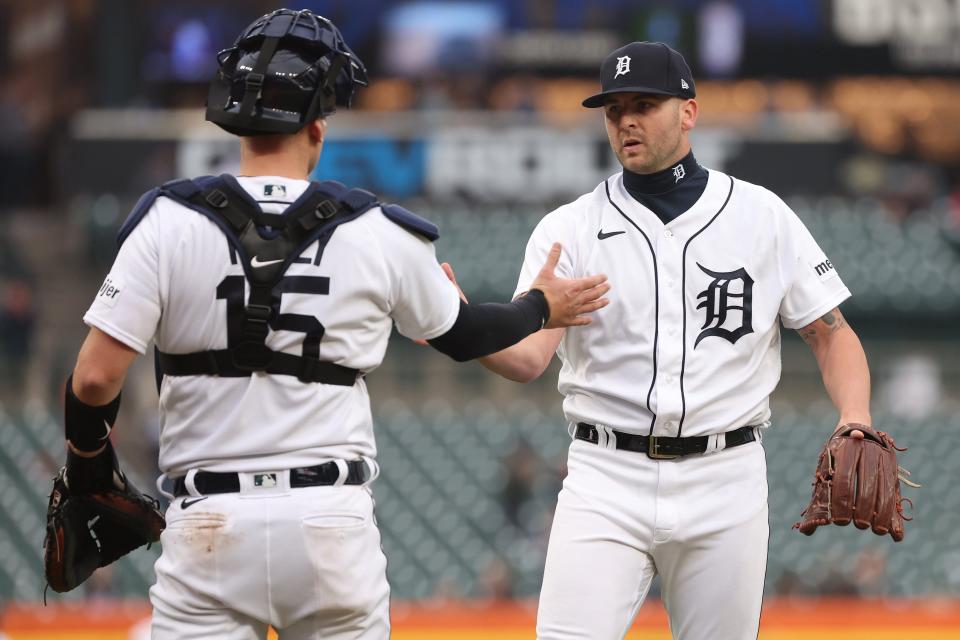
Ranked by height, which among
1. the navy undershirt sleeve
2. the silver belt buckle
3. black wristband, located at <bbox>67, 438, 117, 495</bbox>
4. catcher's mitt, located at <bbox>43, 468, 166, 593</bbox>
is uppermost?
the navy undershirt sleeve

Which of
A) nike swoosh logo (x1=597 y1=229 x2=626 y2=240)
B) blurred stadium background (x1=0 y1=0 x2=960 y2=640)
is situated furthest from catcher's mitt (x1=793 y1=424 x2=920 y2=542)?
blurred stadium background (x1=0 y1=0 x2=960 y2=640)

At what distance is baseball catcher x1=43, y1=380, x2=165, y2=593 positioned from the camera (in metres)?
3.13

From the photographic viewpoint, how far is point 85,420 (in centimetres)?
301

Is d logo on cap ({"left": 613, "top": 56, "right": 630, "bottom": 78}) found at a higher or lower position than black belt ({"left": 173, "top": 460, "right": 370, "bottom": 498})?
higher

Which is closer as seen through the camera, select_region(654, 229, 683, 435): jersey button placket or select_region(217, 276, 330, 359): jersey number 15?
select_region(217, 276, 330, 359): jersey number 15

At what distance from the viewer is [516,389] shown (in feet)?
42.8

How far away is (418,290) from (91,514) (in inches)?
35.4

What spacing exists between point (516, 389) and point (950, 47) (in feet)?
20.2

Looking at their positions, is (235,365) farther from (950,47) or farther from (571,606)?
(950,47)

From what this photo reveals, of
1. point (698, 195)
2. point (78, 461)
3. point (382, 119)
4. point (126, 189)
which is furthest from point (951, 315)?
point (78, 461)

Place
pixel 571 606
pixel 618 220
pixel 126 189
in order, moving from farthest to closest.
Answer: pixel 126 189
pixel 618 220
pixel 571 606

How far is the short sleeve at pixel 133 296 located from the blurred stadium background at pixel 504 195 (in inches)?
289

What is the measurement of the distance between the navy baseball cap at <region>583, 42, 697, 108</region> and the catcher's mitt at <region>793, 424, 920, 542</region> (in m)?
0.97

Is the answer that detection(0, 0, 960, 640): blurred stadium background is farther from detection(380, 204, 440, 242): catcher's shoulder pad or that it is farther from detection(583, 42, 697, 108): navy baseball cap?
detection(380, 204, 440, 242): catcher's shoulder pad
